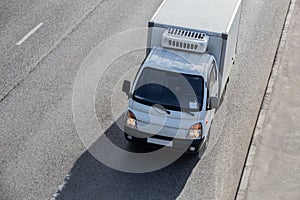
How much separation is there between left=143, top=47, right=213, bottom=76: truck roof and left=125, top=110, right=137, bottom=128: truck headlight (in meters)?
1.18

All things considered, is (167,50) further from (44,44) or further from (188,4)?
(44,44)

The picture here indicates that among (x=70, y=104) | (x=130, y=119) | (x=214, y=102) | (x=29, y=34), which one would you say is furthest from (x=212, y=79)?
(x=29, y=34)

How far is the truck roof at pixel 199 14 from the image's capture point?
552 inches

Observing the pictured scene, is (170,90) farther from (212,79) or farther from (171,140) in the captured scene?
(212,79)

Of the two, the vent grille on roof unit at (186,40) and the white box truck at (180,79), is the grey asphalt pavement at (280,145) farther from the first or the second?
the vent grille on roof unit at (186,40)

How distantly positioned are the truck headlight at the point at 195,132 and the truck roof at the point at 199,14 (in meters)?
2.26

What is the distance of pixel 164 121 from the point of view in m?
13.0

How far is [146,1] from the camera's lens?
20281 millimetres

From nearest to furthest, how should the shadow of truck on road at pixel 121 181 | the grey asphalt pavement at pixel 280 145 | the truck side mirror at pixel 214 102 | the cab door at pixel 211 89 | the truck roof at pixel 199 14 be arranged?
the shadow of truck on road at pixel 121 181 → the grey asphalt pavement at pixel 280 145 → the truck side mirror at pixel 214 102 → the cab door at pixel 211 89 → the truck roof at pixel 199 14

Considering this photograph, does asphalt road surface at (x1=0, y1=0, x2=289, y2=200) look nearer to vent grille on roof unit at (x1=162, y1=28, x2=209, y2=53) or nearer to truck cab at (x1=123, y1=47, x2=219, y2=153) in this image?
truck cab at (x1=123, y1=47, x2=219, y2=153)

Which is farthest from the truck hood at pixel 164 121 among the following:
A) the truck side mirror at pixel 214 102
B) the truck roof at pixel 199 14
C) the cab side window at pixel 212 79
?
the truck roof at pixel 199 14

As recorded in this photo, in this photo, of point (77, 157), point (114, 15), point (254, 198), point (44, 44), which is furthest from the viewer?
point (114, 15)

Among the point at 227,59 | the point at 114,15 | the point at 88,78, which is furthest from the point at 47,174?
the point at 114,15

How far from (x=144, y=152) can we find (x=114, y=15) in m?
6.72
